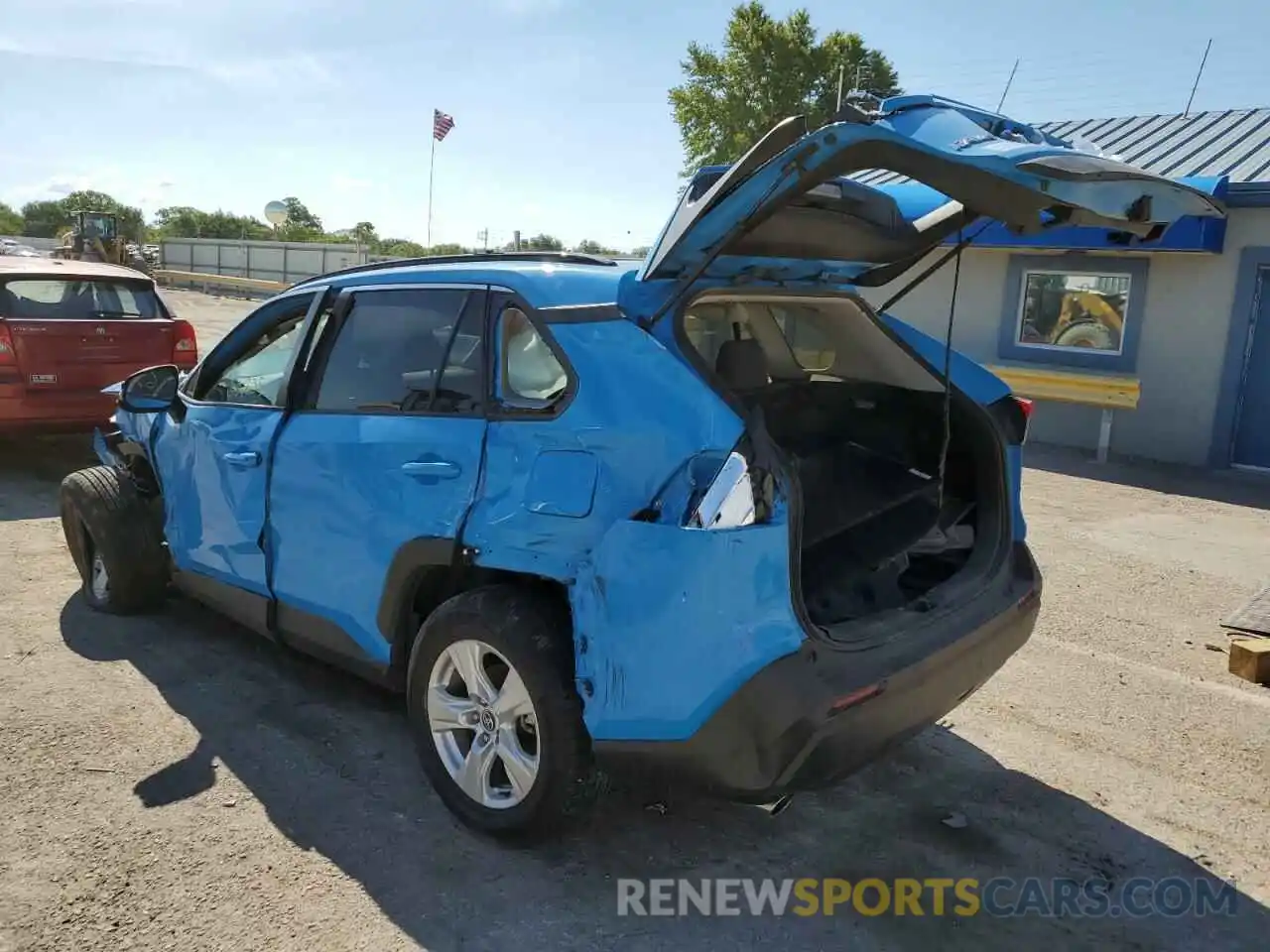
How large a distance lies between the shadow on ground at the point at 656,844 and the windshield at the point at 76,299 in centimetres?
489

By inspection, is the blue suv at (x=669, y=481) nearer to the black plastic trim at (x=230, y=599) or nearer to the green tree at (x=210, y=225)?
the black plastic trim at (x=230, y=599)

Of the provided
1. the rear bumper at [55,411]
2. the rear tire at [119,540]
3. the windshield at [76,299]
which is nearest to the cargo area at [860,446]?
the rear tire at [119,540]

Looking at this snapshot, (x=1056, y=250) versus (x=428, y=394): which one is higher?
(x=1056, y=250)

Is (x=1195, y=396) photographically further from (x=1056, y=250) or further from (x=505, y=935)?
(x=505, y=935)

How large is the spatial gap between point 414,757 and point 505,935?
1078 mm

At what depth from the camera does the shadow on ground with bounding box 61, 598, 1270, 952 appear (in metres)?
2.73

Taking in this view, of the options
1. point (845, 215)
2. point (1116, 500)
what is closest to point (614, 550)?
point (845, 215)

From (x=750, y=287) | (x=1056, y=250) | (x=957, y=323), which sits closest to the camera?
(x=750, y=287)

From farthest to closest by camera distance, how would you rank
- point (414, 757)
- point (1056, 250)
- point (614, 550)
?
point (1056, 250) < point (414, 757) < point (614, 550)

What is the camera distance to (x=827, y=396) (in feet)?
12.5

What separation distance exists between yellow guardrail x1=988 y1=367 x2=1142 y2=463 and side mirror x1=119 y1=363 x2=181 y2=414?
8372mm

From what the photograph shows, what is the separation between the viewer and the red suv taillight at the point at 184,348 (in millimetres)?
8281

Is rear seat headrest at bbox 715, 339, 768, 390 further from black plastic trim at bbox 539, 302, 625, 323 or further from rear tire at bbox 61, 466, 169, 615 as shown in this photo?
rear tire at bbox 61, 466, 169, 615

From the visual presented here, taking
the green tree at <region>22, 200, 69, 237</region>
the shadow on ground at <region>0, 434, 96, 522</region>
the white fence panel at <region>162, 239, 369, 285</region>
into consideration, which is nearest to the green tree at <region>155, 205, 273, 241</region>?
the green tree at <region>22, 200, 69, 237</region>
